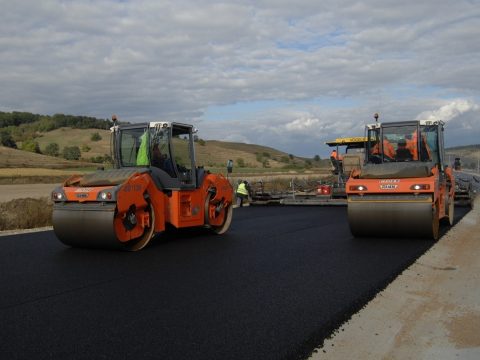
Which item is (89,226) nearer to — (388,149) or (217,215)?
(217,215)

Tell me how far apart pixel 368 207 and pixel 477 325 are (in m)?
4.28

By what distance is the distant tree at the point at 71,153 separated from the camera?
221 ft

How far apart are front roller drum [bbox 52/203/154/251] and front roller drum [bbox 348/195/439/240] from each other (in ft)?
11.8

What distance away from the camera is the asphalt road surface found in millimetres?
3902

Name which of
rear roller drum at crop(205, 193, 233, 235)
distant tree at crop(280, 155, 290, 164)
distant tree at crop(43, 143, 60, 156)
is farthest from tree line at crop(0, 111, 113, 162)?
rear roller drum at crop(205, 193, 233, 235)

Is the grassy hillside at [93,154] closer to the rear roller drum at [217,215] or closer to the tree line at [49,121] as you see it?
the tree line at [49,121]

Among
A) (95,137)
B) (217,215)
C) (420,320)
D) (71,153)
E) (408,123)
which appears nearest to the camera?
(420,320)

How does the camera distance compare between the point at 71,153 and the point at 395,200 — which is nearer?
the point at 395,200

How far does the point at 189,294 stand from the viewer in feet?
17.5

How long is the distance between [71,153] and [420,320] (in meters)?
67.8

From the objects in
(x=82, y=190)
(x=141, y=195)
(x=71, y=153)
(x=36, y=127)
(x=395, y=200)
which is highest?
(x=36, y=127)

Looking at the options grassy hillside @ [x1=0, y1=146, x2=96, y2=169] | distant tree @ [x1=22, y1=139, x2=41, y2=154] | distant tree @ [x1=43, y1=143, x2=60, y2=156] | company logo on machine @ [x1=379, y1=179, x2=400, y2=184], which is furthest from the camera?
distant tree @ [x1=43, y1=143, x2=60, y2=156]

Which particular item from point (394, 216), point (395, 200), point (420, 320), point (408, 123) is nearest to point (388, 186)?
point (395, 200)

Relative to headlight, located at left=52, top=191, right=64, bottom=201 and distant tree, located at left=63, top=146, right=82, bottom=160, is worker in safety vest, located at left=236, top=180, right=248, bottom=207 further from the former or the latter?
distant tree, located at left=63, top=146, right=82, bottom=160
